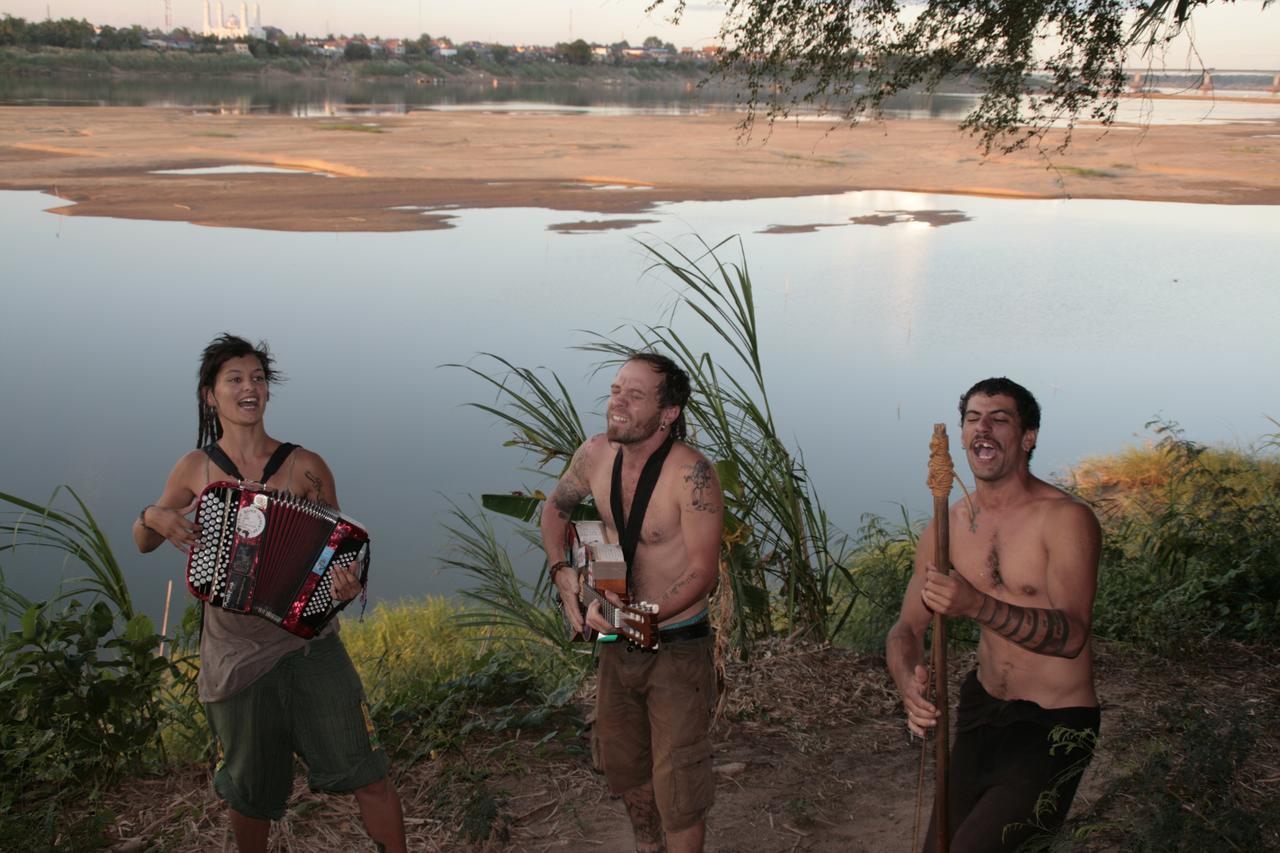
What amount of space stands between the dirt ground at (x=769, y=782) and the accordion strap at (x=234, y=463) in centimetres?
157

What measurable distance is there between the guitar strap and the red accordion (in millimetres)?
1015

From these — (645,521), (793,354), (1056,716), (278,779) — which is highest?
(645,521)

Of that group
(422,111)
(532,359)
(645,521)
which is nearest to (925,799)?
(645,521)

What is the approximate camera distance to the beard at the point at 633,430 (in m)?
4.35

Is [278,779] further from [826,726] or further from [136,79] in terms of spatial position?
[136,79]

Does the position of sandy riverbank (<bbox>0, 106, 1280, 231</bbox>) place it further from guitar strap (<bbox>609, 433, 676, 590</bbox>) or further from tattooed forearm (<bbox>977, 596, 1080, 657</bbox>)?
tattooed forearm (<bbox>977, 596, 1080, 657</bbox>)

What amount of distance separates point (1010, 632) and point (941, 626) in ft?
1.30

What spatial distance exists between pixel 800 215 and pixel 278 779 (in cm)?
2300

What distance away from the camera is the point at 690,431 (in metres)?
6.96

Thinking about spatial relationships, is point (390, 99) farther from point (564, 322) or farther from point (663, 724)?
point (663, 724)

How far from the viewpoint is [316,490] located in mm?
4281

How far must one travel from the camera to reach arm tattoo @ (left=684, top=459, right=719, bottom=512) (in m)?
4.29

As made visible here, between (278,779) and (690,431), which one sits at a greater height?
(690,431)

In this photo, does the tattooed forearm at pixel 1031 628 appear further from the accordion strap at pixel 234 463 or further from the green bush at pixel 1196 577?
the green bush at pixel 1196 577
